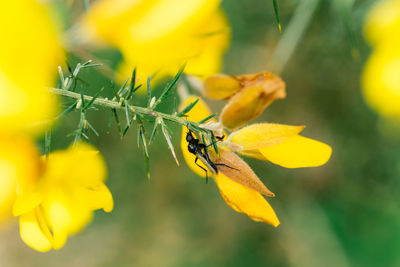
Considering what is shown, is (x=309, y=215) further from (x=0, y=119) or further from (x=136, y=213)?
(x=0, y=119)

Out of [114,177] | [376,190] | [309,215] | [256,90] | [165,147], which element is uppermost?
[256,90]

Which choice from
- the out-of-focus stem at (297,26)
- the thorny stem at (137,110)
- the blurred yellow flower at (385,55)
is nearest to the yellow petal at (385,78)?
the blurred yellow flower at (385,55)

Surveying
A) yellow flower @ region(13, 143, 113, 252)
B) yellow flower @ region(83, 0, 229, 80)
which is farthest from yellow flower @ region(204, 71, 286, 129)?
yellow flower @ region(13, 143, 113, 252)

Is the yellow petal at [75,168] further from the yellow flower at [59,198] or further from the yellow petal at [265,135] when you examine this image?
the yellow petal at [265,135]

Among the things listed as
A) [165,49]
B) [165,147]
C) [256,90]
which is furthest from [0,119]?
[165,147]

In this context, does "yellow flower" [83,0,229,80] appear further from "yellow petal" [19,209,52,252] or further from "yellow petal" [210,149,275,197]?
"yellow petal" [19,209,52,252]

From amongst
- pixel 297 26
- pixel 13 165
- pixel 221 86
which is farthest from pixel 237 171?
pixel 297 26
